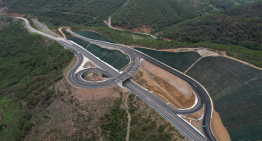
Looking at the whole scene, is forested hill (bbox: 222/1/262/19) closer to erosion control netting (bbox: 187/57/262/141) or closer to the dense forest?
the dense forest

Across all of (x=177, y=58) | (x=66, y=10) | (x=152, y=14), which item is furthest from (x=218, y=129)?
(x=66, y=10)

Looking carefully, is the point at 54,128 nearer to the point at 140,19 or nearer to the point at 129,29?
the point at 129,29

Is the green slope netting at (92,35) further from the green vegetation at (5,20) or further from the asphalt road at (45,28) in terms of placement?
the green vegetation at (5,20)

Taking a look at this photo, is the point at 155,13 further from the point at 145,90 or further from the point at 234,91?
the point at 234,91

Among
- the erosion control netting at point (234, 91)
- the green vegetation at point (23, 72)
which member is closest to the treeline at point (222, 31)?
the erosion control netting at point (234, 91)

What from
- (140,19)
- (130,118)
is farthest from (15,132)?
(140,19)
